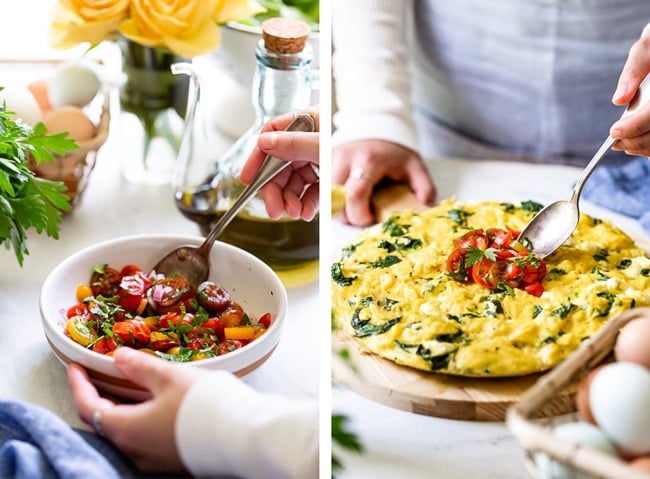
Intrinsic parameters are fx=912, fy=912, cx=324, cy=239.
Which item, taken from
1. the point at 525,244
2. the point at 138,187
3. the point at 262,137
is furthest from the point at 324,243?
the point at 138,187

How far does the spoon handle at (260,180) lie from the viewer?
44.9 inches

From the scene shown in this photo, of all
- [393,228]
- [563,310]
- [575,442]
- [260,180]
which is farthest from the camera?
[393,228]

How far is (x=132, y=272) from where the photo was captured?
1.17 metres

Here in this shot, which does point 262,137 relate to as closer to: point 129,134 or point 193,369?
point 193,369

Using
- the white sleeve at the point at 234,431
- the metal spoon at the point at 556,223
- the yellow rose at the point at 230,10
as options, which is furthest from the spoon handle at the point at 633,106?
the yellow rose at the point at 230,10

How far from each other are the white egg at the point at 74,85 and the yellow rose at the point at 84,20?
0.13ft

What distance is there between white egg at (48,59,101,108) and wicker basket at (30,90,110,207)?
0.08ft

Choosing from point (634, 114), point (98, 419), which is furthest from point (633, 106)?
point (98, 419)

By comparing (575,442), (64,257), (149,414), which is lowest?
(64,257)

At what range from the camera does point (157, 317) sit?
1.10 m

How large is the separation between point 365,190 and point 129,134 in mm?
452

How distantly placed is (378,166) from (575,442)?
2.38 feet

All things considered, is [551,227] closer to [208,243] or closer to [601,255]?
[601,255]

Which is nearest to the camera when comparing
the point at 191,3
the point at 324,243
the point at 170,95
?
the point at 324,243
